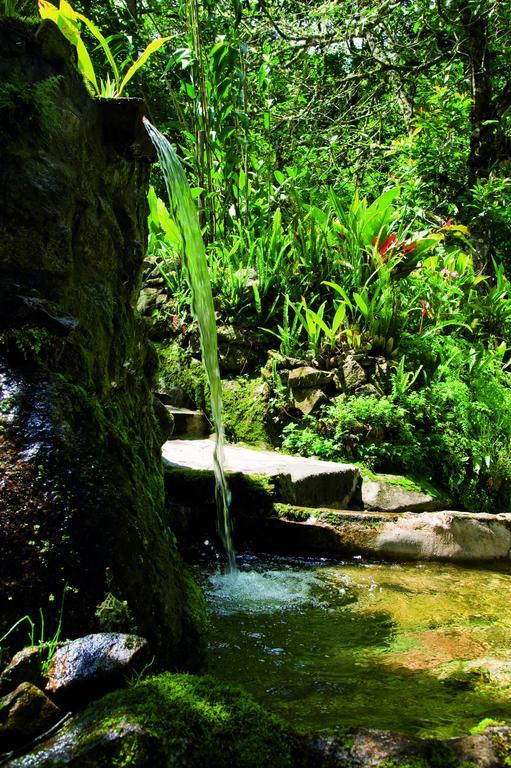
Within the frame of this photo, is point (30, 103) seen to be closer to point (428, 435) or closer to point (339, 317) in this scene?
point (339, 317)

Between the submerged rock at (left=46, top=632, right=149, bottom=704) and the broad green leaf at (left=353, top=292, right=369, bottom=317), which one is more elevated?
the broad green leaf at (left=353, top=292, right=369, bottom=317)

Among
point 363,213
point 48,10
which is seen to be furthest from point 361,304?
point 48,10

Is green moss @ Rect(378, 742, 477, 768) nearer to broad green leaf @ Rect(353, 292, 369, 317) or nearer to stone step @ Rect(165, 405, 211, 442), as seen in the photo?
stone step @ Rect(165, 405, 211, 442)

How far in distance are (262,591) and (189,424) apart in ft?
8.37

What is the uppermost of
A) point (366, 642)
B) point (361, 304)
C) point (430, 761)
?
point (361, 304)

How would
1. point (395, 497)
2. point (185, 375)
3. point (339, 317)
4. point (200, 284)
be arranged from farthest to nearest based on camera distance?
point (185, 375)
point (339, 317)
point (395, 497)
point (200, 284)

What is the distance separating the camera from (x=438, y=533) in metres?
3.96

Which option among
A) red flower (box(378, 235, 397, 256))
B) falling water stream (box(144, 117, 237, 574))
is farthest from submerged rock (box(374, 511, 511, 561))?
red flower (box(378, 235, 397, 256))

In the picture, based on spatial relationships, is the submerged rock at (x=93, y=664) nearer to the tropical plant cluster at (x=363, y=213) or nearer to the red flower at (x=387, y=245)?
the tropical plant cluster at (x=363, y=213)

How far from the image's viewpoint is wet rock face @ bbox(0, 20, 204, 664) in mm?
1702

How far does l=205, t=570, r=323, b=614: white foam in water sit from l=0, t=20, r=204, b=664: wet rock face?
83 centimetres

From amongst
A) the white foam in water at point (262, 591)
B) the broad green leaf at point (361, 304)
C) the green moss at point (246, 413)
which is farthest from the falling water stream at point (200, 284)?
the broad green leaf at point (361, 304)

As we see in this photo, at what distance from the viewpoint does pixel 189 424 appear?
5547 mm

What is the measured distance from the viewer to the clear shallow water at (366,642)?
1939 millimetres
